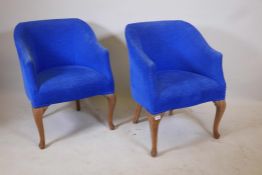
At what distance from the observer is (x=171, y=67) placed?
91.7 inches

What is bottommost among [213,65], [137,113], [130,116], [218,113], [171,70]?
[130,116]

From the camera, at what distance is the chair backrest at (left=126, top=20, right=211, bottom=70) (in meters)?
2.22

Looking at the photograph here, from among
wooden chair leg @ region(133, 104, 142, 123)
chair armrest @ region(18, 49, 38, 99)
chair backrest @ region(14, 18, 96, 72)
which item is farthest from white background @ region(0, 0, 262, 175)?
chair armrest @ region(18, 49, 38, 99)

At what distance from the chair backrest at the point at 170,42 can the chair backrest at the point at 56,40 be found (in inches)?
16.2

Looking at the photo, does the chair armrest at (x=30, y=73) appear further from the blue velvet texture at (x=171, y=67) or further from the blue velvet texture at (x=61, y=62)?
the blue velvet texture at (x=171, y=67)

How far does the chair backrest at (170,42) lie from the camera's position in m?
2.22

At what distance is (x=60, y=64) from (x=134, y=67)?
0.73 m

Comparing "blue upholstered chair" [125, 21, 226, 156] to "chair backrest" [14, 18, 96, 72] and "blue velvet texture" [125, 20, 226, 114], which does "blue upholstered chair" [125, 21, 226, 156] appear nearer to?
"blue velvet texture" [125, 20, 226, 114]

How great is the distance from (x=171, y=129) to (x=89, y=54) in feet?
2.86

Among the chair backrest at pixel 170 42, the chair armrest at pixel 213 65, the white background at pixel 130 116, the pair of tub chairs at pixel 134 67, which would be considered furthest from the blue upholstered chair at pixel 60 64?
the chair armrest at pixel 213 65

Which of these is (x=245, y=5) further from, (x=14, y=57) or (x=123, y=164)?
(x=14, y=57)

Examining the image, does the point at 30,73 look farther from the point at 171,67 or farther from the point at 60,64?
the point at 171,67

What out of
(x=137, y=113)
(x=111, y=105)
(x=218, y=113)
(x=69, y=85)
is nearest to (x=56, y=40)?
(x=69, y=85)

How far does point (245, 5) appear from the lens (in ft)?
8.36
